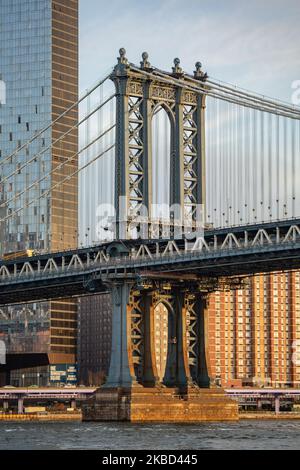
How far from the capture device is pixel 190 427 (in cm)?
13425

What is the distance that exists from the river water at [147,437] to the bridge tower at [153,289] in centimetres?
478

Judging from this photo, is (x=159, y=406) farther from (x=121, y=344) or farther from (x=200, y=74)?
(x=200, y=74)

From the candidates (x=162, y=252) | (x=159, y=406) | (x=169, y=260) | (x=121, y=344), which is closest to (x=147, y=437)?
(x=169, y=260)

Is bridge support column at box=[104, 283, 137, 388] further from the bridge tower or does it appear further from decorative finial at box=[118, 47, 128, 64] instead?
decorative finial at box=[118, 47, 128, 64]

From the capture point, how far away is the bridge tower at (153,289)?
14262 cm

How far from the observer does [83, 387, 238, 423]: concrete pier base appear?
141 m

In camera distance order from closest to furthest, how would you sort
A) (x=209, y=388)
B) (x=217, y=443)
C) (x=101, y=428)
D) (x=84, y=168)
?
(x=217, y=443) < (x=101, y=428) < (x=209, y=388) < (x=84, y=168)

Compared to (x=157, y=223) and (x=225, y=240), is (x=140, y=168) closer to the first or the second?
(x=157, y=223)

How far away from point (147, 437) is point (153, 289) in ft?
109

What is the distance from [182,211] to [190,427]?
21577 millimetres

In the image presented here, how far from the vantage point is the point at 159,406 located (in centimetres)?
14350

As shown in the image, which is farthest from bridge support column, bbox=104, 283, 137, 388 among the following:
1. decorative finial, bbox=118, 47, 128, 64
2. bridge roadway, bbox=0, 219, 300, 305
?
decorative finial, bbox=118, 47, 128, 64

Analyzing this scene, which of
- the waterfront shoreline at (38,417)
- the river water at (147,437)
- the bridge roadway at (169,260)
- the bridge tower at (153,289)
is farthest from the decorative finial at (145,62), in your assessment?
the waterfront shoreline at (38,417)
